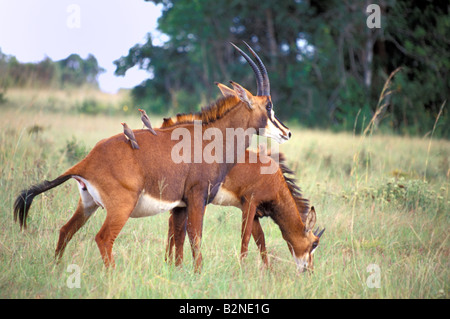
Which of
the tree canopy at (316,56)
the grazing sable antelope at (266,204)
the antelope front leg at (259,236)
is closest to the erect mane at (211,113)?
the grazing sable antelope at (266,204)

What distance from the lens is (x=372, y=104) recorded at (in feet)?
60.1

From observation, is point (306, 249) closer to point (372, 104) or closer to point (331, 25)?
point (372, 104)

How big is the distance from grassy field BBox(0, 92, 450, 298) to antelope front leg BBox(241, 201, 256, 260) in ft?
0.62

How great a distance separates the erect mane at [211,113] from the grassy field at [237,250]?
4.53 ft

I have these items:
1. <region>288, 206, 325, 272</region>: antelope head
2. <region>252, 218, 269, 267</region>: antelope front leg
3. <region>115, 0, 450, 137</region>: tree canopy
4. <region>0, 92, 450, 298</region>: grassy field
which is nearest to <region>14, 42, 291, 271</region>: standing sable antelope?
<region>0, 92, 450, 298</region>: grassy field

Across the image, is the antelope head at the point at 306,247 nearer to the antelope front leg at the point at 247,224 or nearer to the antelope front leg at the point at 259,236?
the antelope front leg at the point at 259,236

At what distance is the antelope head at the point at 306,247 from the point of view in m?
5.47

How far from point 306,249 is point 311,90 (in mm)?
16683

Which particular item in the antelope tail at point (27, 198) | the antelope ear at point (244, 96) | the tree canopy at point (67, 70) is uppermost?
the tree canopy at point (67, 70)

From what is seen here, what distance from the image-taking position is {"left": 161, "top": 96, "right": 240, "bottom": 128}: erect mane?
5285 millimetres

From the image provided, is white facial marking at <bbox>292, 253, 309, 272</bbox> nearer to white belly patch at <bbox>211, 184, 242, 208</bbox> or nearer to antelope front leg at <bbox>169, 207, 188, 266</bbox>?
white belly patch at <bbox>211, 184, 242, 208</bbox>

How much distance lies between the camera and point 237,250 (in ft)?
19.3

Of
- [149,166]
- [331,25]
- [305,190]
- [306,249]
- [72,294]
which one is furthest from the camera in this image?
[331,25]

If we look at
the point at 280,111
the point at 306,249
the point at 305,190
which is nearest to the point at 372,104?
the point at 280,111
